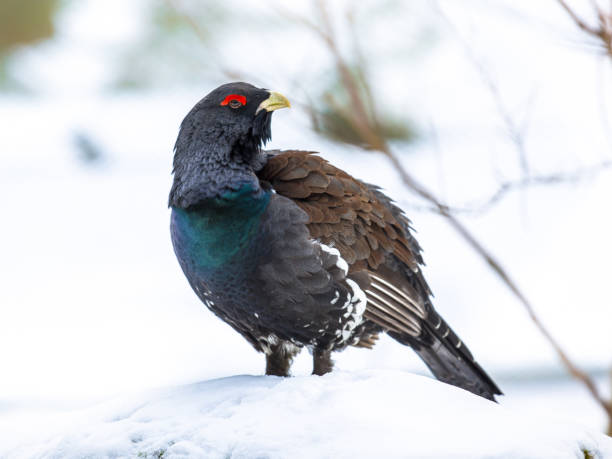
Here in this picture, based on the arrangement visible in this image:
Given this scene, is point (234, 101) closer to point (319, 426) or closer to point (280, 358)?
point (280, 358)

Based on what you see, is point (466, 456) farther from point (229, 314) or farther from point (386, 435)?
point (229, 314)

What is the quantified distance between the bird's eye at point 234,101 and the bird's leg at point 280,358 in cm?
94

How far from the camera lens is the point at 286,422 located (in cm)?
267

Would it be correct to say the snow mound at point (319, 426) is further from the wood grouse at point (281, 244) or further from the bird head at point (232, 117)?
the bird head at point (232, 117)

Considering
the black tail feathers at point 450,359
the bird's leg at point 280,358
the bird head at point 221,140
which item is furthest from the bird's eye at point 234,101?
the black tail feathers at point 450,359

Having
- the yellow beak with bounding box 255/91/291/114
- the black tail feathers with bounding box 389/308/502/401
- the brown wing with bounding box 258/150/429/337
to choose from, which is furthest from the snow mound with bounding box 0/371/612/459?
the yellow beak with bounding box 255/91/291/114

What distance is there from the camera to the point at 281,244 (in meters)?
3.04

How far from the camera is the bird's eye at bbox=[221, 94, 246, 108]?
319cm

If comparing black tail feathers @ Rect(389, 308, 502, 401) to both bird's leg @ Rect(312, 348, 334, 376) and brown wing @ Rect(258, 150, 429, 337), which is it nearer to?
brown wing @ Rect(258, 150, 429, 337)

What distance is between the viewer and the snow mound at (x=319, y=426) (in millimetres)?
2527

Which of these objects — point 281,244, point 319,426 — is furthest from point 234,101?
point 319,426

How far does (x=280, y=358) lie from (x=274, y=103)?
1.02 m

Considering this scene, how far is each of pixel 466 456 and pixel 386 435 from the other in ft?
0.82

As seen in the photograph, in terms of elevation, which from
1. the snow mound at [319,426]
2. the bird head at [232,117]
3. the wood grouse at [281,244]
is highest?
the bird head at [232,117]
